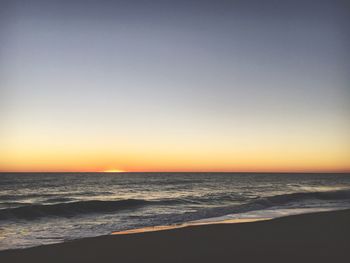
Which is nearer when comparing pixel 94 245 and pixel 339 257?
pixel 339 257

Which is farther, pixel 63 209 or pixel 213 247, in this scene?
pixel 63 209

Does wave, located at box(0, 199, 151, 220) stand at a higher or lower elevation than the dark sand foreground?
lower

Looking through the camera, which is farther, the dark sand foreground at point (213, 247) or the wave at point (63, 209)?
the wave at point (63, 209)

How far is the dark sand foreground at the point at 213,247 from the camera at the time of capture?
21.0 feet

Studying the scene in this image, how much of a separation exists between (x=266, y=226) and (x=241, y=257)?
12.5 ft

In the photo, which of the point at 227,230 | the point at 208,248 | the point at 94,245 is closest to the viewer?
the point at 208,248

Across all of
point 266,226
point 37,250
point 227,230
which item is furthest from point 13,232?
point 266,226

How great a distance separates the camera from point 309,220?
11.1 metres

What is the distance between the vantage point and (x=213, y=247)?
291 inches

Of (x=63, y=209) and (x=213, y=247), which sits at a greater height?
(x=213, y=247)

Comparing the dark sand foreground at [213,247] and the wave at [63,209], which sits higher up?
the dark sand foreground at [213,247]

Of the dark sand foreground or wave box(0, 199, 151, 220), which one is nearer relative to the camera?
the dark sand foreground

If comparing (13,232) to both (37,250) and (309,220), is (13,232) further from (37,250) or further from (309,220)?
(309,220)

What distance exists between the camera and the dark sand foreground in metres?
6.39
